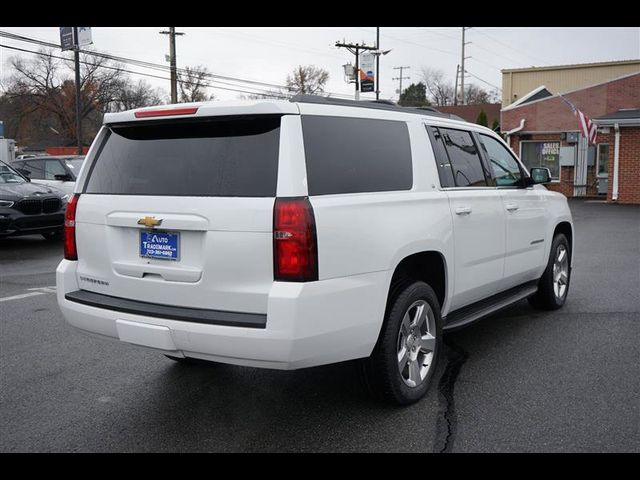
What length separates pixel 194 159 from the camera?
3.66m

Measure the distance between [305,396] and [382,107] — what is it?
199 cm

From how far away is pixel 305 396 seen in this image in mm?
4289

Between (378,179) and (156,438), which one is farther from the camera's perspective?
(378,179)

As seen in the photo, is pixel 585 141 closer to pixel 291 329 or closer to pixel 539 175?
pixel 539 175

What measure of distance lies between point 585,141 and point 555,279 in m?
20.5

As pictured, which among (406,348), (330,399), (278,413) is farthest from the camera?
(330,399)

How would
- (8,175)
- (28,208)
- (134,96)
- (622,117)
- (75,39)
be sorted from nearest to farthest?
(28,208), (8,175), (622,117), (75,39), (134,96)

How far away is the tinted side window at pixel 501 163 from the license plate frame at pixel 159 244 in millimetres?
2950

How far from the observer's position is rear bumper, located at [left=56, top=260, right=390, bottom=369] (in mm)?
3271

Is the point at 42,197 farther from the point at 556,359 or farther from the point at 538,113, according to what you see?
the point at 538,113

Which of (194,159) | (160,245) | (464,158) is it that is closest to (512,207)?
(464,158)

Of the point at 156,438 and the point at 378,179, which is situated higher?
the point at 378,179
